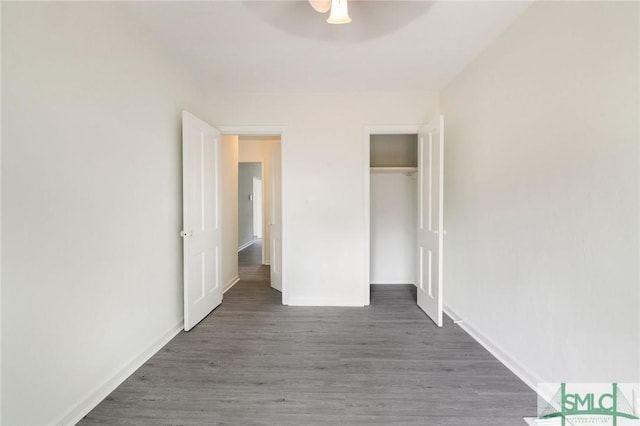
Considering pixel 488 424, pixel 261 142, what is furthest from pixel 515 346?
pixel 261 142

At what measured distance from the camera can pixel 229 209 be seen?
13.7ft

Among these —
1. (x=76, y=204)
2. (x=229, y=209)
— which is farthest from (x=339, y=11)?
(x=229, y=209)

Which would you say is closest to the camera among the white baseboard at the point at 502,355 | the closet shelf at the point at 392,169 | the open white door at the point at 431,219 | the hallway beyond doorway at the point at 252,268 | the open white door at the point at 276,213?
the white baseboard at the point at 502,355

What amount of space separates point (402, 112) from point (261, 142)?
10.9 feet

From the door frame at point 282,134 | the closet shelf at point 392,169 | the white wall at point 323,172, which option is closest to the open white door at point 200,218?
the door frame at point 282,134

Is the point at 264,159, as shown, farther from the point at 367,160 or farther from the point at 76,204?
the point at 76,204

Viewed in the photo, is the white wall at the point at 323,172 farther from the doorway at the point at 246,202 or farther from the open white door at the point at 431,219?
the doorway at the point at 246,202

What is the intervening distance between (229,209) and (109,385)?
8.55 ft

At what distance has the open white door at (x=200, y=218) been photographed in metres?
2.64

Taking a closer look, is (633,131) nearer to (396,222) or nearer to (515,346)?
(515,346)

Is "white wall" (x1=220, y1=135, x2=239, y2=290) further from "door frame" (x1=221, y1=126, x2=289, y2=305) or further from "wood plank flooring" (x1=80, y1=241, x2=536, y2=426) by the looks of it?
"wood plank flooring" (x1=80, y1=241, x2=536, y2=426)

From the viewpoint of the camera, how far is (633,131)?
1.27 metres
